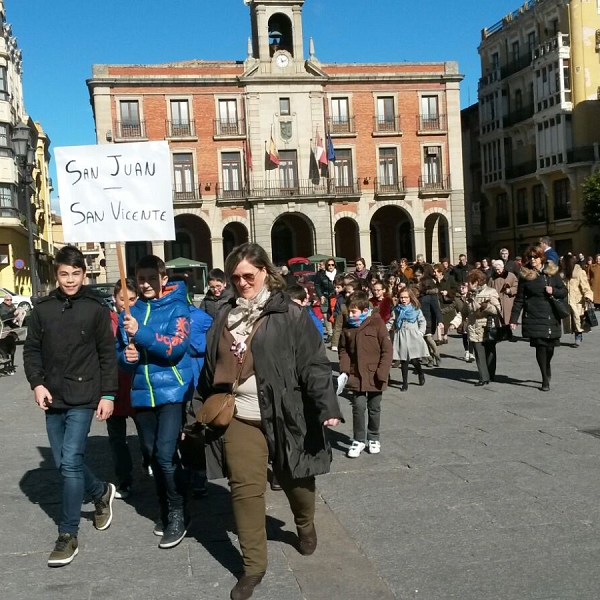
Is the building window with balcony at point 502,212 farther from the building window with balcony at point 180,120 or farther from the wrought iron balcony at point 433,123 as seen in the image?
the building window with balcony at point 180,120

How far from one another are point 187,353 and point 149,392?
41cm

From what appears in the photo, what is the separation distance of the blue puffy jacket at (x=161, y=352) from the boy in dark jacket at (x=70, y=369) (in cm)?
20

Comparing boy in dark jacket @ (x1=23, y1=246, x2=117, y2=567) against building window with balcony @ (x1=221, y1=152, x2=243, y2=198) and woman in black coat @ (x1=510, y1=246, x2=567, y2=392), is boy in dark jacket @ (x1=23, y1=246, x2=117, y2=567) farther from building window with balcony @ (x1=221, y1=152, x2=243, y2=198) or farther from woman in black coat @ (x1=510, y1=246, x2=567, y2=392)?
building window with balcony @ (x1=221, y1=152, x2=243, y2=198)

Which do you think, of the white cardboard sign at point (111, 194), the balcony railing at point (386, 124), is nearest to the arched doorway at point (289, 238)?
A: the balcony railing at point (386, 124)

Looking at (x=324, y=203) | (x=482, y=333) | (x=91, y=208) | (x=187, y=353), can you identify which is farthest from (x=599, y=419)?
(x=324, y=203)

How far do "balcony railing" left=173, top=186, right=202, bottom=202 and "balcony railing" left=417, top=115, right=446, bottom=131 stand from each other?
45.2 feet

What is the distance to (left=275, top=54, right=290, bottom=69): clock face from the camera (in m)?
45.5

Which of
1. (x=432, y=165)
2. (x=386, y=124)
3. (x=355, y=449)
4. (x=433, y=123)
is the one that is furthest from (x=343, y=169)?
(x=355, y=449)

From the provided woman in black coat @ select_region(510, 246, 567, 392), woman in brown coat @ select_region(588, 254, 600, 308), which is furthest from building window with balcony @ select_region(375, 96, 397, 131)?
woman in black coat @ select_region(510, 246, 567, 392)

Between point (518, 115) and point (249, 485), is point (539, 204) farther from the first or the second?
point (249, 485)

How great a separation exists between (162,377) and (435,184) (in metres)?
44.4

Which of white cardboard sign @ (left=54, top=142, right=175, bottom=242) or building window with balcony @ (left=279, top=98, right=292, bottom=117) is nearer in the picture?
white cardboard sign @ (left=54, top=142, right=175, bottom=242)

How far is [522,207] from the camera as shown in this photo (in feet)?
158

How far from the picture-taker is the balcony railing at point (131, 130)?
4425 cm
